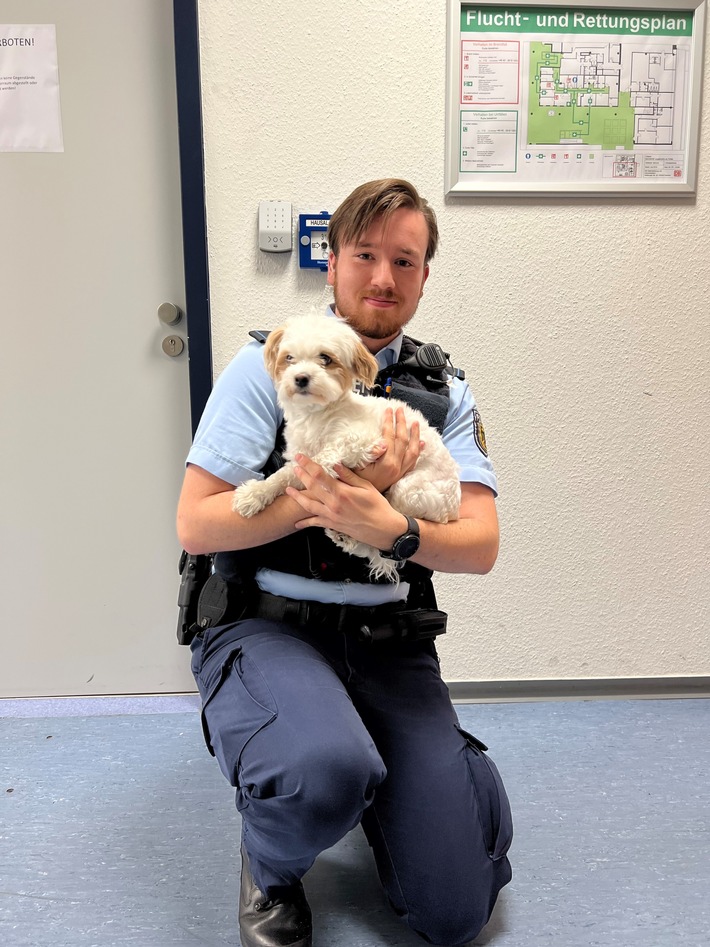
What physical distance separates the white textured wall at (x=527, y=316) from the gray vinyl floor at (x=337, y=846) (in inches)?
11.8

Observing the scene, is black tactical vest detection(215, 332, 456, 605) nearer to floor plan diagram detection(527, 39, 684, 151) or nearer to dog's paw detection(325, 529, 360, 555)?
dog's paw detection(325, 529, 360, 555)

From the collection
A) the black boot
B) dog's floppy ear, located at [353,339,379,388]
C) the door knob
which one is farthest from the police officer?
the door knob

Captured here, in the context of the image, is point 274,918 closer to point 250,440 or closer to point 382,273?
point 250,440

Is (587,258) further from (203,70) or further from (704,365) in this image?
(203,70)

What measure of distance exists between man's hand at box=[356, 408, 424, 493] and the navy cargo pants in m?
0.36

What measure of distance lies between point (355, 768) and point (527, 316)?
1405 mm

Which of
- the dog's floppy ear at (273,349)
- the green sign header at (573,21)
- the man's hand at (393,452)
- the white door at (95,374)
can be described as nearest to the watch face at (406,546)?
the man's hand at (393,452)

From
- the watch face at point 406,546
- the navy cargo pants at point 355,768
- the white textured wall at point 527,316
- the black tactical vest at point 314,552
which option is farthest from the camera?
the white textured wall at point 527,316

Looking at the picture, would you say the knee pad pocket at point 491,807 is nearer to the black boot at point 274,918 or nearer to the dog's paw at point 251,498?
the black boot at point 274,918

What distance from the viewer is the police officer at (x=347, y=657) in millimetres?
1177

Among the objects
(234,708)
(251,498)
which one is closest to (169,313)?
(251,498)

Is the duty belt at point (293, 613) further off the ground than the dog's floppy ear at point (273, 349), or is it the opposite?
the dog's floppy ear at point (273, 349)

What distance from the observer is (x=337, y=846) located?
1.52 meters

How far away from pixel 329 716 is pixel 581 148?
1.72 meters
